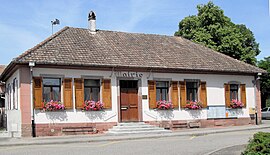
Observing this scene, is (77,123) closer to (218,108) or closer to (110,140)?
(110,140)

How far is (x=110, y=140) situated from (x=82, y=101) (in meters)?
4.30

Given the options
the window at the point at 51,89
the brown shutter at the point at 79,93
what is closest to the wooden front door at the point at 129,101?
the brown shutter at the point at 79,93

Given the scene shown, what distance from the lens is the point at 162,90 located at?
2530cm

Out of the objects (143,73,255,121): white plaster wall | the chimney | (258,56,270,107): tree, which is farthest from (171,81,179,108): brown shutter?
(258,56,270,107): tree

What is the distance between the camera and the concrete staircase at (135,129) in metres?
22.4

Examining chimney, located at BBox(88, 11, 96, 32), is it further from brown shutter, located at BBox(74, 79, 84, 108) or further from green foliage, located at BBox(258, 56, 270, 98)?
green foliage, located at BBox(258, 56, 270, 98)

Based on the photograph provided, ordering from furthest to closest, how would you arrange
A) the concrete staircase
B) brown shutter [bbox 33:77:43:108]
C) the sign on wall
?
1. the sign on wall
2. the concrete staircase
3. brown shutter [bbox 33:77:43:108]

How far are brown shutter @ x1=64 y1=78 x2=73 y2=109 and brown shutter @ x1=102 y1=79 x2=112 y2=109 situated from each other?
198cm

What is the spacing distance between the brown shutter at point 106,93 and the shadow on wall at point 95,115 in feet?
1.54

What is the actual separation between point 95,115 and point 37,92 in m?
3.52

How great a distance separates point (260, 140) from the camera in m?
10.3

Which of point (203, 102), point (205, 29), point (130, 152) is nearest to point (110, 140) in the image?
point (130, 152)

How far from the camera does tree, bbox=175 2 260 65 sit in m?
38.6

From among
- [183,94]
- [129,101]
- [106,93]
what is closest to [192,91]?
[183,94]
